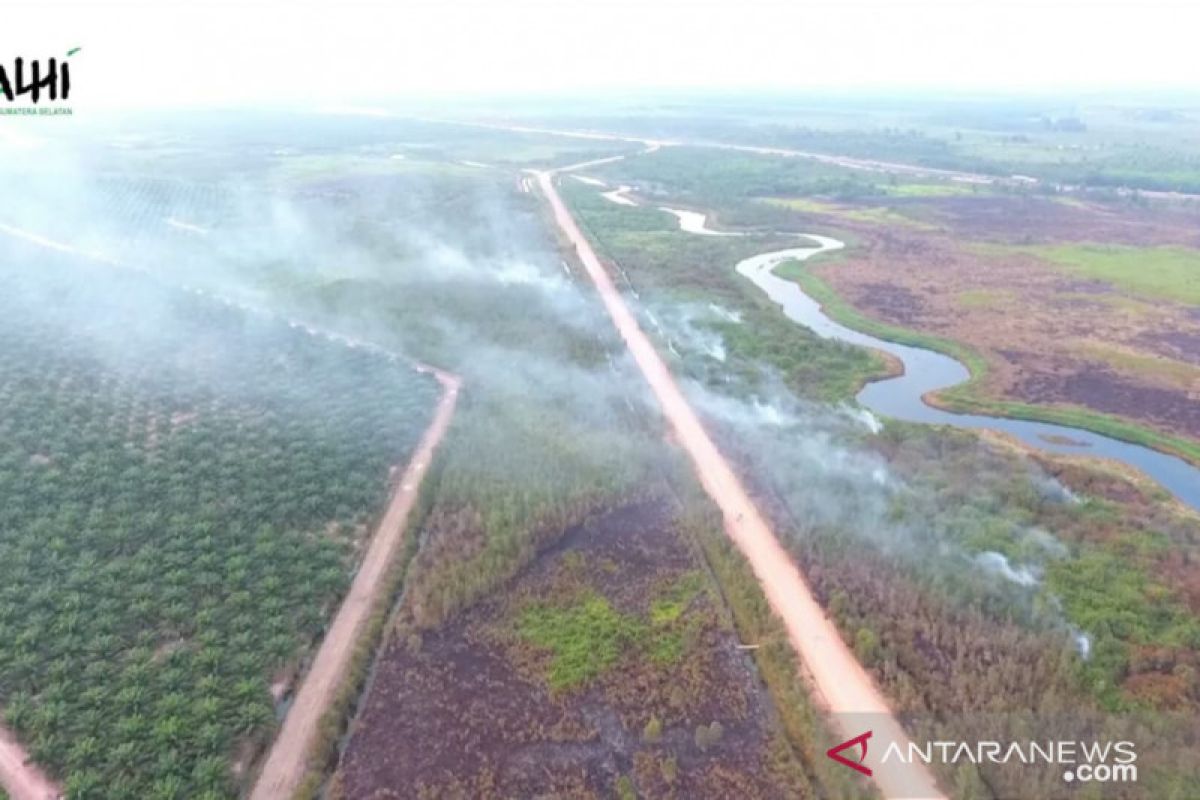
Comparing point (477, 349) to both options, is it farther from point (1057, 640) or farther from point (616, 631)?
point (1057, 640)

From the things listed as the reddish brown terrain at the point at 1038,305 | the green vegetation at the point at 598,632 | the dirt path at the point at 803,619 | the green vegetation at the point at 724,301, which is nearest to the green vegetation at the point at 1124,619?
the dirt path at the point at 803,619

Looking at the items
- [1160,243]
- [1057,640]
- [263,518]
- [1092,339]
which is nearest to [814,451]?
[1057,640]

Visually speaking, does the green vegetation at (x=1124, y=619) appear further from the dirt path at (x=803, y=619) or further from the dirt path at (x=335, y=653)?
the dirt path at (x=335, y=653)

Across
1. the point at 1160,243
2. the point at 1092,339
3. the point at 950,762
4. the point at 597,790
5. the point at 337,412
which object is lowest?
the point at 597,790

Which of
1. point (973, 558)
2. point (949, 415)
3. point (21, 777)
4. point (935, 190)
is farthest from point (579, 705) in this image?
point (935, 190)

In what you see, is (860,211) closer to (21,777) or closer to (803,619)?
(803,619)
